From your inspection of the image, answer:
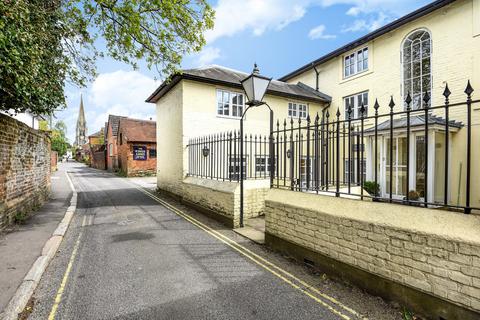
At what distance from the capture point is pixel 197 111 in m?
11.5

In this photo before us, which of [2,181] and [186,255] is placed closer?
[186,255]

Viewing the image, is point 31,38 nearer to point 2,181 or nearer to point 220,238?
point 2,181

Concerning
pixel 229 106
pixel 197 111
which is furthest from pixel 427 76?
pixel 197 111

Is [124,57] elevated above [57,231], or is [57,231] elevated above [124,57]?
[124,57]

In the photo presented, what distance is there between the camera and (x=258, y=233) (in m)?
6.67

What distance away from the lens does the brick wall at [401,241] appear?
2770 mm

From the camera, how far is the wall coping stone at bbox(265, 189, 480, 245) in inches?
111

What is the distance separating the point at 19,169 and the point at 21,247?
323 centimetres

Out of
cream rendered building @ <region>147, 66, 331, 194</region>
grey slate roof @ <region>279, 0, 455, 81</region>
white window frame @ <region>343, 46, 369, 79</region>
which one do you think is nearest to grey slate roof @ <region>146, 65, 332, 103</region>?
cream rendered building @ <region>147, 66, 331, 194</region>

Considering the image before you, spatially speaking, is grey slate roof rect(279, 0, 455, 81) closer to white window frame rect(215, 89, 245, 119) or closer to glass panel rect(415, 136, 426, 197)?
glass panel rect(415, 136, 426, 197)

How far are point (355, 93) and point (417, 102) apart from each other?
3541 millimetres

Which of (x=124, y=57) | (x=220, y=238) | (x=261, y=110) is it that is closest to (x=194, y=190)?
(x=220, y=238)

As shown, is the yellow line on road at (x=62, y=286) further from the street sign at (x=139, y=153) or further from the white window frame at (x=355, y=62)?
the street sign at (x=139, y=153)

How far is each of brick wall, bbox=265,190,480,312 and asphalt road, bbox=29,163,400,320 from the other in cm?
55
